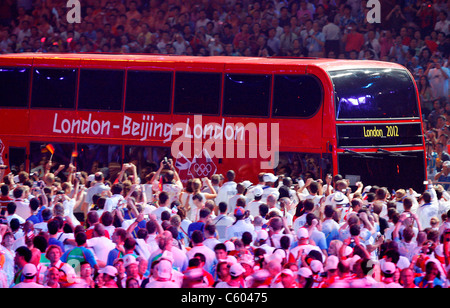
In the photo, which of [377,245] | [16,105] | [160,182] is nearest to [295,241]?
[377,245]

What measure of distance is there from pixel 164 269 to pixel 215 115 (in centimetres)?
744

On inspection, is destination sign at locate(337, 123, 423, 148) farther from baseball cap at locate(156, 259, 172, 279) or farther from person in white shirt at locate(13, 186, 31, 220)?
baseball cap at locate(156, 259, 172, 279)

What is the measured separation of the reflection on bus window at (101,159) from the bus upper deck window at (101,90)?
2.41 feet

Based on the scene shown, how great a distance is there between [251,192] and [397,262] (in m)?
4.28

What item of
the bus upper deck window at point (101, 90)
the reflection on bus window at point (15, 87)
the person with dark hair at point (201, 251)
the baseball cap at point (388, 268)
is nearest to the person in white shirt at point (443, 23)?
the bus upper deck window at point (101, 90)

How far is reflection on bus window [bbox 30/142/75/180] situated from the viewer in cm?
1747

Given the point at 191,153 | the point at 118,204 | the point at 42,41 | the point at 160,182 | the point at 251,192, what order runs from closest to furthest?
1. the point at 118,204
2. the point at 251,192
3. the point at 160,182
4. the point at 191,153
5. the point at 42,41

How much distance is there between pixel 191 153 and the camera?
16828 millimetres

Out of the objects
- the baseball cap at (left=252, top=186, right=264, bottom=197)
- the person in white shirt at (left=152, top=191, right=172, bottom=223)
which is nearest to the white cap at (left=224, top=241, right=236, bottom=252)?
the person in white shirt at (left=152, top=191, right=172, bottom=223)

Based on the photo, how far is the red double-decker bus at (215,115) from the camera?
52.4 ft

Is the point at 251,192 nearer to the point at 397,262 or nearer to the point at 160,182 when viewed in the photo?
the point at 160,182

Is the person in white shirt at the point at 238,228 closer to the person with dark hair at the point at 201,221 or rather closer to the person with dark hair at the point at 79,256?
the person with dark hair at the point at 201,221

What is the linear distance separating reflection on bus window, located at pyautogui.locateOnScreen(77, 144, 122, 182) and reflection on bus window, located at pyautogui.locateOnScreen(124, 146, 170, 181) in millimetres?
197

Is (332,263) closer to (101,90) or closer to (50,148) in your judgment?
(101,90)
